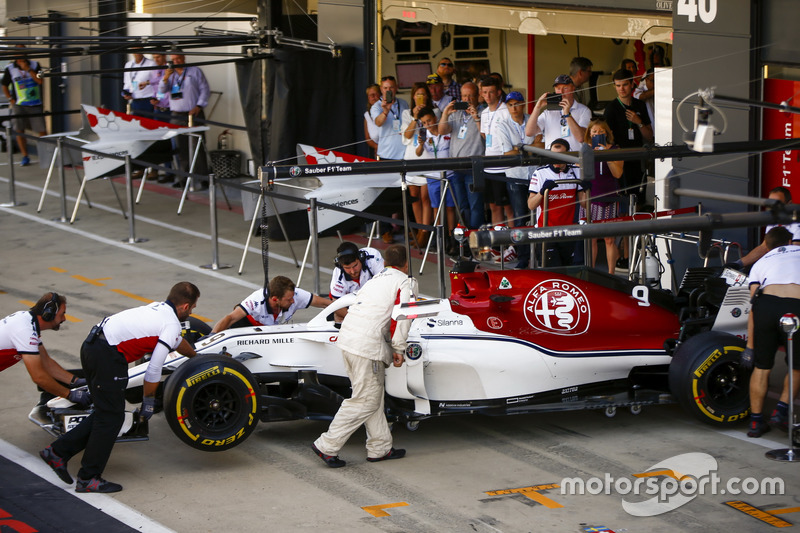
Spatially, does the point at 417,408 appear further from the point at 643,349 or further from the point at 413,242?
the point at 413,242

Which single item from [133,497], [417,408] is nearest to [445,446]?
[417,408]

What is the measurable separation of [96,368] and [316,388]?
167 cm

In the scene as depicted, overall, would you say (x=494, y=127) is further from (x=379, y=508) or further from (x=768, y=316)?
(x=379, y=508)

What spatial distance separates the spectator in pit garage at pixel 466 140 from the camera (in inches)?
580

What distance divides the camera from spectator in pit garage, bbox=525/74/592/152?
71 mm

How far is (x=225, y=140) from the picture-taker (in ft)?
67.8

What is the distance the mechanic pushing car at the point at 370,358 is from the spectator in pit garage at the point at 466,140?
6.05 metres

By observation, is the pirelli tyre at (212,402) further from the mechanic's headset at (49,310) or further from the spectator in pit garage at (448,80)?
the spectator in pit garage at (448,80)

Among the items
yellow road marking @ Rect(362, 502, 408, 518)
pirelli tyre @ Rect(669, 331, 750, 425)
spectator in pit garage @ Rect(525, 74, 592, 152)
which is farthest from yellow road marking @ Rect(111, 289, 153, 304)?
pirelli tyre @ Rect(669, 331, 750, 425)

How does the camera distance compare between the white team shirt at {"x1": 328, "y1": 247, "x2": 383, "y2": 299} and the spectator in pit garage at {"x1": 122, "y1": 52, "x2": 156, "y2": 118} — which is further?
the spectator in pit garage at {"x1": 122, "y1": 52, "x2": 156, "y2": 118}

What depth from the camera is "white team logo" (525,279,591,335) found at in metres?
9.30

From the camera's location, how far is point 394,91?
1606 centimetres

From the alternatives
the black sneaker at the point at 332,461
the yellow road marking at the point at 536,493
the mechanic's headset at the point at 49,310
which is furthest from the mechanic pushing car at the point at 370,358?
the mechanic's headset at the point at 49,310

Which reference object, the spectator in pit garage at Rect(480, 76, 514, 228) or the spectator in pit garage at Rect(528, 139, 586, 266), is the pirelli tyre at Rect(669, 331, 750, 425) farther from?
the spectator in pit garage at Rect(480, 76, 514, 228)
